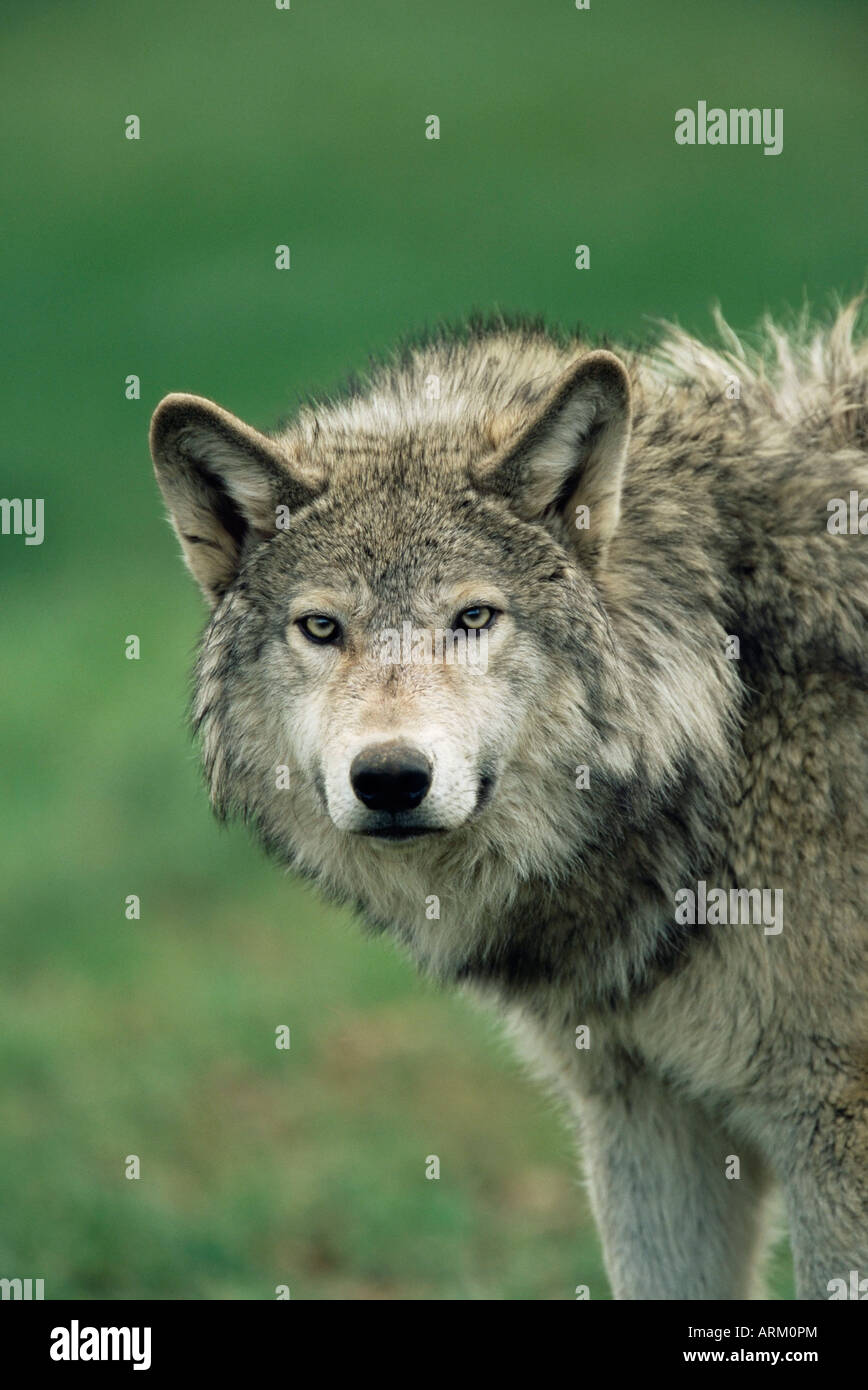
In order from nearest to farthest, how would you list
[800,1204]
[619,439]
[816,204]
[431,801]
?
[431,801]
[619,439]
[800,1204]
[816,204]

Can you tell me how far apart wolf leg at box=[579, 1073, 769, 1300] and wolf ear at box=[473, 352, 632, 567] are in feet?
6.33

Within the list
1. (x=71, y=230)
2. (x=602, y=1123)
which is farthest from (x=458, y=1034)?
(x=71, y=230)

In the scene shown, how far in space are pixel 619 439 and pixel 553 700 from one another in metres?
0.74

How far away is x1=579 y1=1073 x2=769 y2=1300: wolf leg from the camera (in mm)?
5883

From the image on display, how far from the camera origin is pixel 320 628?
16.3ft

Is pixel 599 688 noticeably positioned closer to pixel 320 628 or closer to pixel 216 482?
pixel 320 628

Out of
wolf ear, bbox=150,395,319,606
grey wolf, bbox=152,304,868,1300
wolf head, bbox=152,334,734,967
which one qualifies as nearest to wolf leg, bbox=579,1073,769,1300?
grey wolf, bbox=152,304,868,1300

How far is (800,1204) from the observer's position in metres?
5.29

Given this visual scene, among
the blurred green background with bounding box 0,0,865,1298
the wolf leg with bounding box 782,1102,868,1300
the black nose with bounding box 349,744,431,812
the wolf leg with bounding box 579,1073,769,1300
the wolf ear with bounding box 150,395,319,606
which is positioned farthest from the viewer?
the blurred green background with bounding box 0,0,865,1298

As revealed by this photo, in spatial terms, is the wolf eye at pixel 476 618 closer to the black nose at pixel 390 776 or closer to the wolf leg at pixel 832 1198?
the black nose at pixel 390 776

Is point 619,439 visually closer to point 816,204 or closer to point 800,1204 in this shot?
point 800,1204

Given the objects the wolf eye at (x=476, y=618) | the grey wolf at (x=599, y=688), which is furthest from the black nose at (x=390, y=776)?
the wolf eye at (x=476, y=618)

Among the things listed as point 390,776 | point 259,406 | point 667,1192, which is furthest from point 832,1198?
point 259,406

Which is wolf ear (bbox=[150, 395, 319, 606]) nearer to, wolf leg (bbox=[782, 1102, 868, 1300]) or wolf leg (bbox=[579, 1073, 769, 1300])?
wolf leg (bbox=[579, 1073, 769, 1300])
